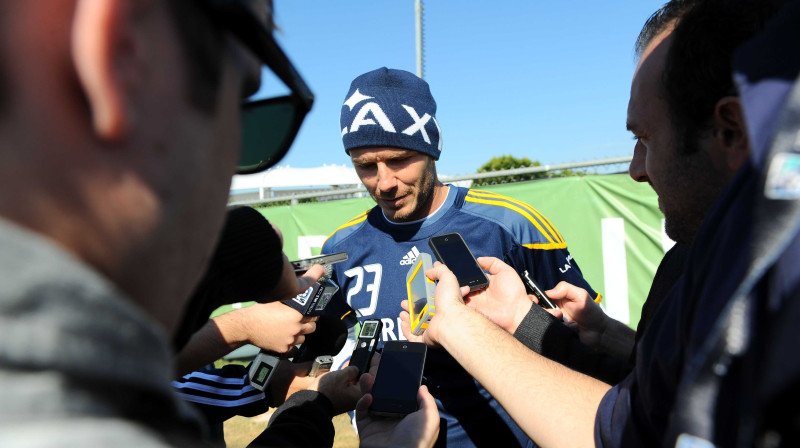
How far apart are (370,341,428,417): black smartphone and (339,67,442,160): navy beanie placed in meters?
1.14

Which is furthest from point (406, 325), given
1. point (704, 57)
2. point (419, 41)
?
point (419, 41)

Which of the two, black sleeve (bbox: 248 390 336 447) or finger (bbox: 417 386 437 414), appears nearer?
black sleeve (bbox: 248 390 336 447)

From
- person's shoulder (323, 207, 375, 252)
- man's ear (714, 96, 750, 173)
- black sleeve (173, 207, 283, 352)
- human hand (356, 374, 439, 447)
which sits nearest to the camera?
man's ear (714, 96, 750, 173)

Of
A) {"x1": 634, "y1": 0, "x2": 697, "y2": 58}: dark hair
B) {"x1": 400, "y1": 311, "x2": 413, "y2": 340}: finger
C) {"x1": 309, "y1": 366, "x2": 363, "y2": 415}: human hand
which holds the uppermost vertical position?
{"x1": 634, "y1": 0, "x2": 697, "y2": 58}: dark hair

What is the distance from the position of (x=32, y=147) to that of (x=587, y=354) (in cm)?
188

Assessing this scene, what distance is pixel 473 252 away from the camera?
271 cm

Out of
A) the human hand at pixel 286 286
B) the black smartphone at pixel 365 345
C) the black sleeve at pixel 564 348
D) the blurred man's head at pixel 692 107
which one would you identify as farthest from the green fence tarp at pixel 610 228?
the human hand at pixel 286 286

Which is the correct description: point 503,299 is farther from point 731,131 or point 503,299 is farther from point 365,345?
point 731,131

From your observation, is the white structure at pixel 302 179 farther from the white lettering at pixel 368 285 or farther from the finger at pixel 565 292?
the finger at pixel 565 292

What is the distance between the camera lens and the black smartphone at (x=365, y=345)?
2250 millimetres

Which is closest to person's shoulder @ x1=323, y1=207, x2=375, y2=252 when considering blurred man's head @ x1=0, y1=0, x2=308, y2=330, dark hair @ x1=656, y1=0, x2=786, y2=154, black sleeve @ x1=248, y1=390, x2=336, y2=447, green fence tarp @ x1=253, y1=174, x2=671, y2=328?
black sleeve @ x1=248, y1=390, x2=336, y2=447

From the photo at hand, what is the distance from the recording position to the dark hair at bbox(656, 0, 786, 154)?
136 centimetres

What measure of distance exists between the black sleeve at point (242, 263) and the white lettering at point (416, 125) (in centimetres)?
137

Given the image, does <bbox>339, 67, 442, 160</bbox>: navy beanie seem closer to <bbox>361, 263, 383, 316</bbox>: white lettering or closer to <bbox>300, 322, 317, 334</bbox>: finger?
<bbox>361, 263, 383, 316</bbox>: white lettering
